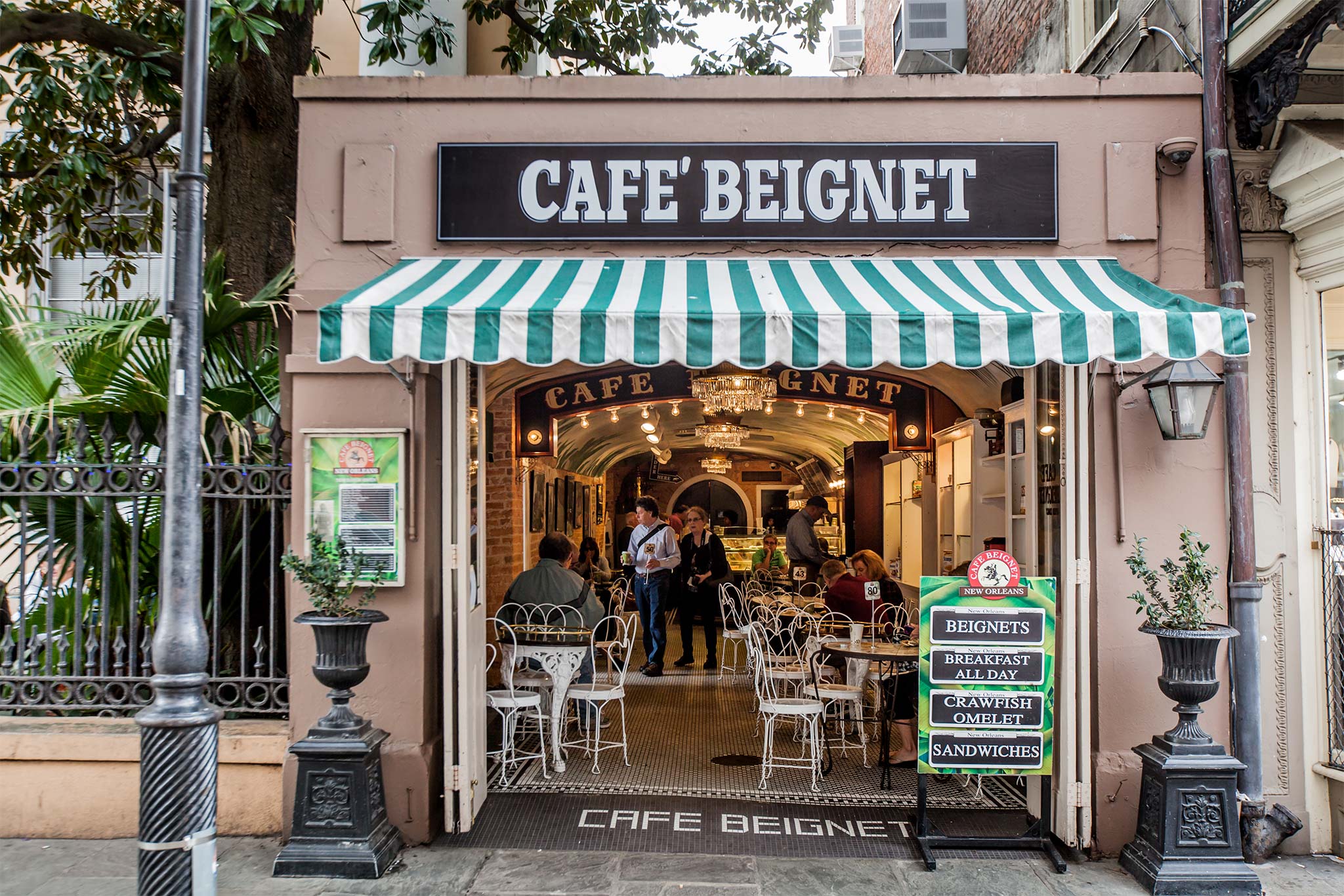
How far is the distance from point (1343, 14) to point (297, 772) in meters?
6.12

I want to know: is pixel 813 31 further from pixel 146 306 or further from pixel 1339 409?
pixel 146 306

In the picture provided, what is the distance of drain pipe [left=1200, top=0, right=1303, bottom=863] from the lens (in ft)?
16.0

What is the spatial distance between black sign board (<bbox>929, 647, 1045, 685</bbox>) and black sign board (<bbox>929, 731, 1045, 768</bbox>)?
261 mm

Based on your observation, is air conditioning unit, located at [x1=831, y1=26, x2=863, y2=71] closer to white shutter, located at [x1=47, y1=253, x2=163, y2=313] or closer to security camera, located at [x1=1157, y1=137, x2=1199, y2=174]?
security camera, located at [x1=1157, y1=137, x2=1199, y2=174]

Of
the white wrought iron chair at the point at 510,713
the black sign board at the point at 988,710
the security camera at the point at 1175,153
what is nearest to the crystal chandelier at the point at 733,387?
the white wrought iron chair at the point at 510,713

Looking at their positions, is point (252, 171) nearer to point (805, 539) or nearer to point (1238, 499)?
point (1238, 499)

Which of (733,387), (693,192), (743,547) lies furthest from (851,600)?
(743,547)

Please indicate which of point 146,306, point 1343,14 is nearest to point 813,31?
point 1343,14

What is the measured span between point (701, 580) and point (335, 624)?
23.3ft

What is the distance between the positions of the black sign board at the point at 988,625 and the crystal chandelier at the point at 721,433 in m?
9.29

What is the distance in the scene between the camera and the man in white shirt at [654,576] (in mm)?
10031

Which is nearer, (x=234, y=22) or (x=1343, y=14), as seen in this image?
(x=1343, y=14)

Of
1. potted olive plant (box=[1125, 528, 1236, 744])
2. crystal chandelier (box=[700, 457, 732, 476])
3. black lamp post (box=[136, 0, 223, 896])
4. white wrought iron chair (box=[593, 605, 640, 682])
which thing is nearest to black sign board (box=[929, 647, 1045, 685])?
potted olive plant (box=[1125, 528, 1236, 744])

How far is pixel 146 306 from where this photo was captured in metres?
5.80
